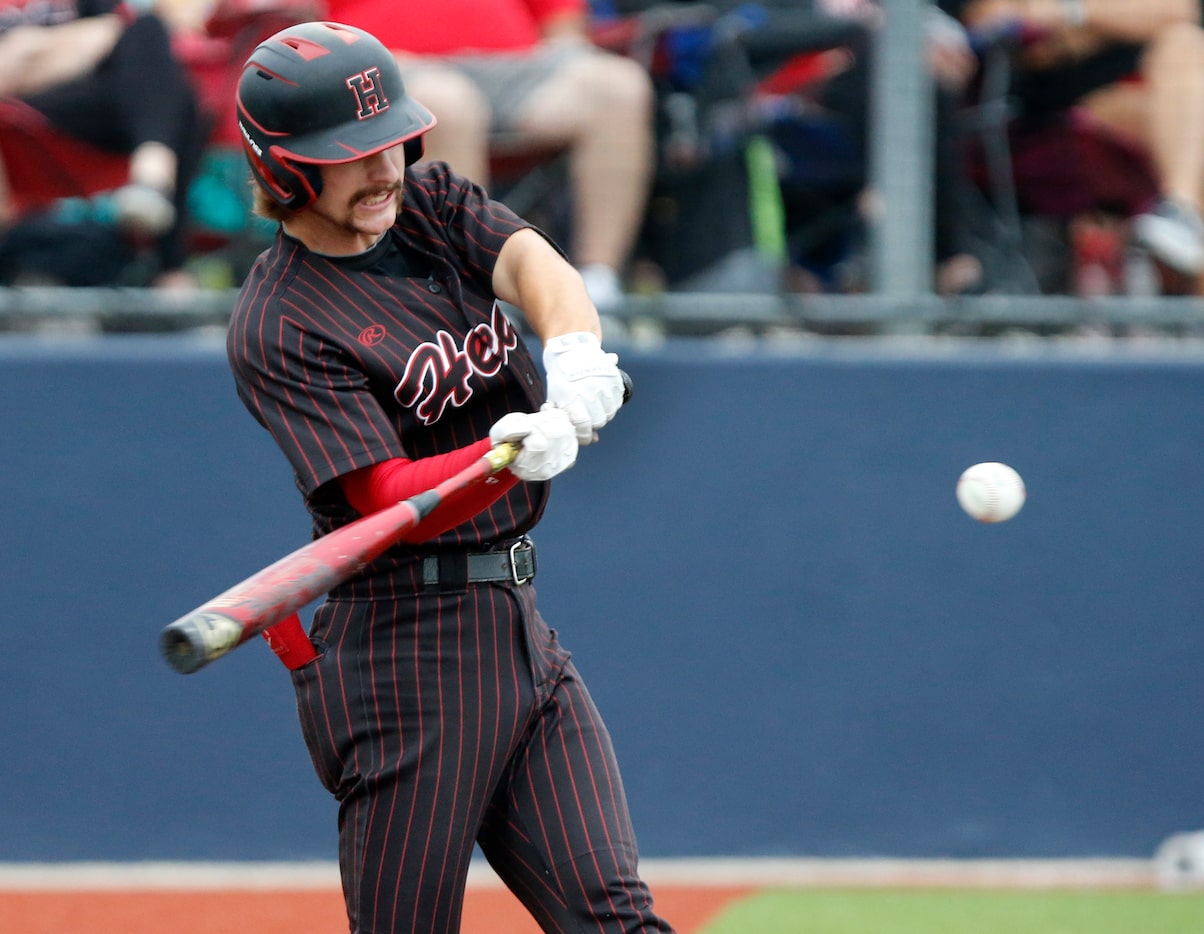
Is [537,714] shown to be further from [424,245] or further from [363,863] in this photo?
[424,245]

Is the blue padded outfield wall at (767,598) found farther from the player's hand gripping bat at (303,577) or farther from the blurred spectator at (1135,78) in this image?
the player's hand gripping bat at (303,577)

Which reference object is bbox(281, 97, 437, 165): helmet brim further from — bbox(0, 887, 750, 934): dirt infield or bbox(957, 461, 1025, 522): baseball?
bbox(0, 887, 750, 934): dirt infield

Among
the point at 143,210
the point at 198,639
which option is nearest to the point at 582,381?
the point at 198,639

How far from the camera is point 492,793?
246 cm

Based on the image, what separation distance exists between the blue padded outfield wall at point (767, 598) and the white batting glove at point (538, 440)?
217 centimetres

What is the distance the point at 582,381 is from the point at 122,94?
2997 mm

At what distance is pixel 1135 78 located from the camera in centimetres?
500

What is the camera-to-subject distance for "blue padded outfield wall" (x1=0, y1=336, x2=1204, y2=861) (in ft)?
14.7

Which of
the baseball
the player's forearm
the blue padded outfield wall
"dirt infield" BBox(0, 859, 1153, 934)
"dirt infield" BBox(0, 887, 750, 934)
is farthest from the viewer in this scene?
the blue padded outfield wall

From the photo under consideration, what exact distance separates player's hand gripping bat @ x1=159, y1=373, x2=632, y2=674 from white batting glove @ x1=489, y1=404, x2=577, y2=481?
0.7 inches

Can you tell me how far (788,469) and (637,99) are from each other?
4.10 feet

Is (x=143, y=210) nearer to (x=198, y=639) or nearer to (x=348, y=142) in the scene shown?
(x=348, y=142)

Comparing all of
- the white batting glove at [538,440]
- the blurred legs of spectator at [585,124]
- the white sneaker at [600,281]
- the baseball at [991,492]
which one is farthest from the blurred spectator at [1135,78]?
the white batting glove at [538,440]

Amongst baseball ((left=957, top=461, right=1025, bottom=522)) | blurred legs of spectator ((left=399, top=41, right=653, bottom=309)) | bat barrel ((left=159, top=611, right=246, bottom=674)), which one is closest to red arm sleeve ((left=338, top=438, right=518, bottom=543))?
bat barrel ((left=159, top=611, right=246, bottom=674))
